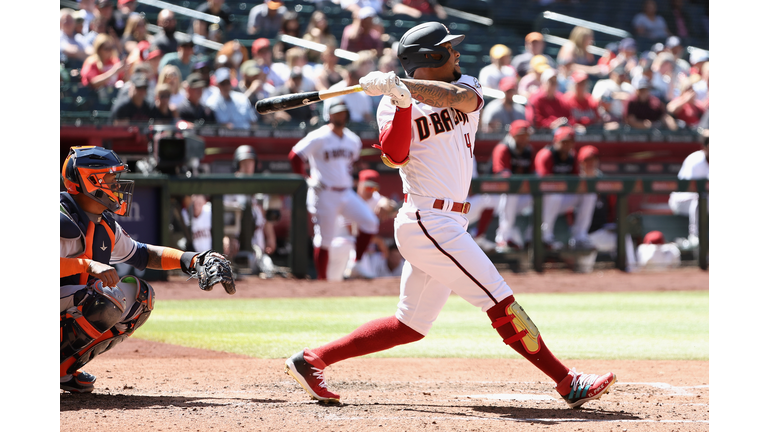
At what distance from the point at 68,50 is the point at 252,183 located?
3.48 metres

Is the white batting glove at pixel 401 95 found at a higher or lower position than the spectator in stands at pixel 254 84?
lower

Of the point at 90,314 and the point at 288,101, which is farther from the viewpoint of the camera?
the point at 288,101

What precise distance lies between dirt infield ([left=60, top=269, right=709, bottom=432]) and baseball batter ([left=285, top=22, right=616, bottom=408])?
0.64 ft

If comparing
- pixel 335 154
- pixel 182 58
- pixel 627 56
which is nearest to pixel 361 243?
pixel 335 154

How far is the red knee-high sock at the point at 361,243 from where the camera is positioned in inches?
368

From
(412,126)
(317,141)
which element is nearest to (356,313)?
(317,141)

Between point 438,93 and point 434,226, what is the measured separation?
0.54 m

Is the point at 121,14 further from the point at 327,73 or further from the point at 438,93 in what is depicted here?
the point at 438,93

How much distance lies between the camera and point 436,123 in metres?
3.69

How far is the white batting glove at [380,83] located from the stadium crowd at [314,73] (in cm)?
566

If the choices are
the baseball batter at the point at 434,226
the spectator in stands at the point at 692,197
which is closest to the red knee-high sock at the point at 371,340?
the baseball batter at the point at 434,226

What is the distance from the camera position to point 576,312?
742 cm

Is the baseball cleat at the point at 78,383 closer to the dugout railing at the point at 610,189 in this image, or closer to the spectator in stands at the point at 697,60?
the dugout railing at the point at 610,189

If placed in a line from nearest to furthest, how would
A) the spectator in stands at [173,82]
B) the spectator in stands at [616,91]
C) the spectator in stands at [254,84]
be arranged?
the spectator in stands at [173,82]
the spectator in stands at [254,84]
the spectator in stands at [616,91]
